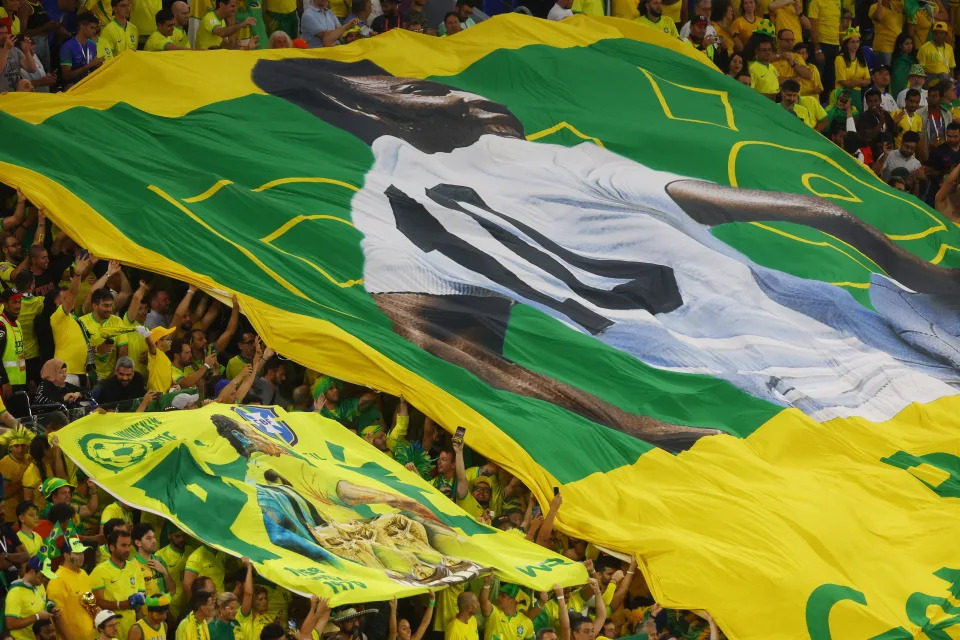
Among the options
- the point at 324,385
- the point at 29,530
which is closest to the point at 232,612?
the point at 29,530

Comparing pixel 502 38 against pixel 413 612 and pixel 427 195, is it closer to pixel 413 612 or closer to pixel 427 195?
pixel 427 195

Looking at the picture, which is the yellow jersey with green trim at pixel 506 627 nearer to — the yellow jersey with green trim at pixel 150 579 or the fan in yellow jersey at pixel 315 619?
the fan in yellow jersey at pixel 315 619

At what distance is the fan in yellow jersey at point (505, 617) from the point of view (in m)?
11.9

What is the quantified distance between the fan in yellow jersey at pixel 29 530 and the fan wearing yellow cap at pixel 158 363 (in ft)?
6.68

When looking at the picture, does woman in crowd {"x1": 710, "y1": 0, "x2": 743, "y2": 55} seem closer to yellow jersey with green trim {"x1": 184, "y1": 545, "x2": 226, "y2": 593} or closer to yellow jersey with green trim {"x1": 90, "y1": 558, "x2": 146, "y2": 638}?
yellow jersey with green trim {"x1": 184, "y1": 545, "x2": 226, "y2": 593}

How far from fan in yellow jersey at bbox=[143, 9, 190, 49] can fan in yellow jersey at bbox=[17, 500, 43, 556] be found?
21.5ft

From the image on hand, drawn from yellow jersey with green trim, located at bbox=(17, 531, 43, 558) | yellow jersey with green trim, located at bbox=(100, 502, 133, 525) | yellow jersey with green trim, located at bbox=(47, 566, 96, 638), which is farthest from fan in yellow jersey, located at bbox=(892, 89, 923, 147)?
yellow jersey with green trim, located at bbox=(47, 566, 96, 638)

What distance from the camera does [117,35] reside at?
644 inches

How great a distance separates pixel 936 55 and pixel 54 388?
13.6m

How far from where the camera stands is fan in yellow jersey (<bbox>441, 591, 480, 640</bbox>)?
11.7 meters

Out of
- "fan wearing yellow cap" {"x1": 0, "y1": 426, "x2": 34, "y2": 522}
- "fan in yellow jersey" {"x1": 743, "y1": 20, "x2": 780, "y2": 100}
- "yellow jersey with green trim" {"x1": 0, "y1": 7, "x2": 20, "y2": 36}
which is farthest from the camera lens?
"fan in yellow jersey" {"x1": 743, "y1": 20, "x2": 780, "y2": 100}

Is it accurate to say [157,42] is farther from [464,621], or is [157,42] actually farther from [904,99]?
[904,99]

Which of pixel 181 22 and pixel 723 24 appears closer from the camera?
pixel 181 22

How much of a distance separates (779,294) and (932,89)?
6.46 m
